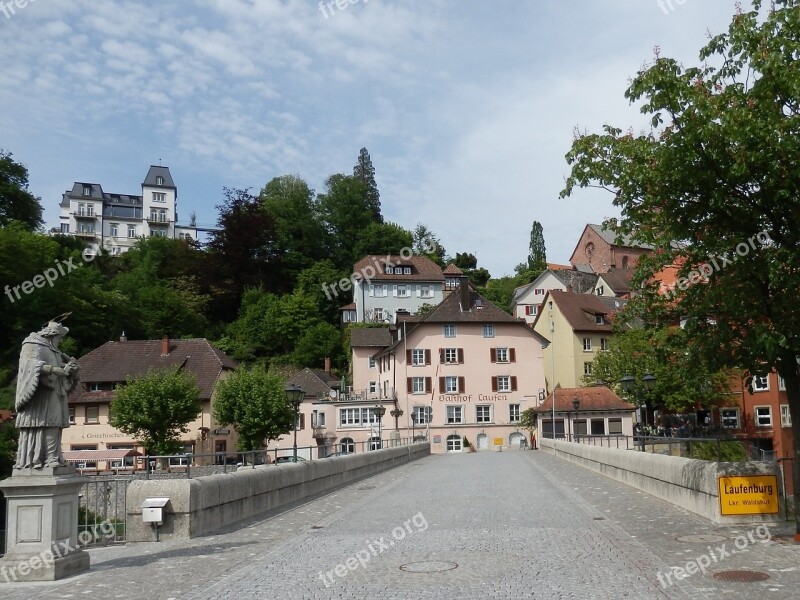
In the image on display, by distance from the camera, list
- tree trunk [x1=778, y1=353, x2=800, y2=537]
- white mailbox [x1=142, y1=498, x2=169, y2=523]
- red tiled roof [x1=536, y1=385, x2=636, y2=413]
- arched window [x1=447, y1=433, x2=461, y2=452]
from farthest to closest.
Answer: arched window [x1=447, y1=433, x2=461, y2=452] → red tiled roof [x1=536, y1=385, x2=636, y2=413] → white mailbox [x1=142, y1=498, x2=169, y2=523] → tree trunk [x1=778, y1=353, x2=800, y2=537]

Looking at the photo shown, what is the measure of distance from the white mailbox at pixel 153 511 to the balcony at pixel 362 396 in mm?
53466

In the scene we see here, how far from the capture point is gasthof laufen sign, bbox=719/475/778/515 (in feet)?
39.2

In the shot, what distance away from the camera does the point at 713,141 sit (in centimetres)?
1055

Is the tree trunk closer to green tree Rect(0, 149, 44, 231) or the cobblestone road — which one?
the cobblestone road

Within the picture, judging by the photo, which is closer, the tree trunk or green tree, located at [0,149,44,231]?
the tree trunk

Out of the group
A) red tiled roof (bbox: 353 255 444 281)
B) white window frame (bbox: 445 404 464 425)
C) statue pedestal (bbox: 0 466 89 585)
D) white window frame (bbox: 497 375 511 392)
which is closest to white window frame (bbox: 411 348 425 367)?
white window frame (bbox: 445 404 464 425)

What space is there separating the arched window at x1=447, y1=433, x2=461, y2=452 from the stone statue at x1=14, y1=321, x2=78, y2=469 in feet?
184

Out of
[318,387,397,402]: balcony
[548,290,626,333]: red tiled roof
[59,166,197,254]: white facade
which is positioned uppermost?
[59,166,197,254]: white facade

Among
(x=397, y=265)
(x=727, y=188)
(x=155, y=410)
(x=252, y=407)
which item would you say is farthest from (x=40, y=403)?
(x=397, y=265)

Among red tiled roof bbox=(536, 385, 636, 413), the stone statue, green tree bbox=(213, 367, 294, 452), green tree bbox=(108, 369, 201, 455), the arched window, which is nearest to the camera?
the stone statue

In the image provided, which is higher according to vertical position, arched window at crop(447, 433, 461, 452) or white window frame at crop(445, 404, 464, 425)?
white window frame at crop(445, 404, 464, 425)

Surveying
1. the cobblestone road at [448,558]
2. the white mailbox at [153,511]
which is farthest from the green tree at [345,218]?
the white mailbox at [153,511]

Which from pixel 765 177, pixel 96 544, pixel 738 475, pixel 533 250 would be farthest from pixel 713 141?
pixel 533 250

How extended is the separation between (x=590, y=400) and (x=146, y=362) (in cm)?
3402
